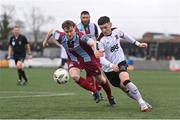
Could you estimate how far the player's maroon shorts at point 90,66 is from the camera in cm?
1184

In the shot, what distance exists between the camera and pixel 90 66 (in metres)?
12.0

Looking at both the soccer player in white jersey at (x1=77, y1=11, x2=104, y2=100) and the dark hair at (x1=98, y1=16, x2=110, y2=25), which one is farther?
the soccer player in white jersey at (x1=77, y1=11, x2=104, y2=100)

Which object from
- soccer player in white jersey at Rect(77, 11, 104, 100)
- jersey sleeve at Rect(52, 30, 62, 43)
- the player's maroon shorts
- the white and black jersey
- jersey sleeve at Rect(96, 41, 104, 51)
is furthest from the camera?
soccer player in white jersey at Rect(77, 11, 104, 100)

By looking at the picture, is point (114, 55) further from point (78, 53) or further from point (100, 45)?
point (78, 53)

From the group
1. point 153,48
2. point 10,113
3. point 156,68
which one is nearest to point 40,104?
point 10,113

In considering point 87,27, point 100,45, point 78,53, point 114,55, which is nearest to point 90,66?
point 78,53

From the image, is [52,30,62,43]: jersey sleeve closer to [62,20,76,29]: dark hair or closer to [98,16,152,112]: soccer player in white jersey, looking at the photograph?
[62,20,76,29]: dark hair

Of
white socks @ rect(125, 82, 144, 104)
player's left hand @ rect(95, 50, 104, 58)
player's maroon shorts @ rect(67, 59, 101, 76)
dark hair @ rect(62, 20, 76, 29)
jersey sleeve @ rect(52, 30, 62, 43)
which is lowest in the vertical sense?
white socks @ rect(125, 82, 144, 104)

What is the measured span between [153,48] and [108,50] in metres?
64.9

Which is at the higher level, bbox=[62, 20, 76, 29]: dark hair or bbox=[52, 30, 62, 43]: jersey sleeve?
bbox=[62, 20, 76, 29]: dark hair

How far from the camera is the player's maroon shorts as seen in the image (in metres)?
11.8

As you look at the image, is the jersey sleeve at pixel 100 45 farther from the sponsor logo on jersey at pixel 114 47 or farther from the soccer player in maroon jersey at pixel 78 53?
the sponsor logo on jersey at pixel 114 47

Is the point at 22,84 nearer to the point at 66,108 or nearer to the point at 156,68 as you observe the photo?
the point at 66,108

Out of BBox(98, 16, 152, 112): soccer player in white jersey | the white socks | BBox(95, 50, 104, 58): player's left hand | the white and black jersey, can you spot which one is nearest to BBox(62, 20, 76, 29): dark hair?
BBox(98, 16, 152, 112): soccer player in white jersey
